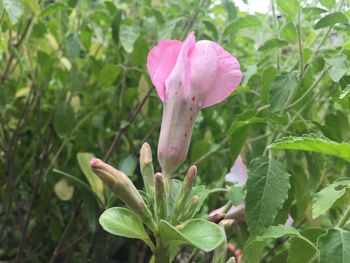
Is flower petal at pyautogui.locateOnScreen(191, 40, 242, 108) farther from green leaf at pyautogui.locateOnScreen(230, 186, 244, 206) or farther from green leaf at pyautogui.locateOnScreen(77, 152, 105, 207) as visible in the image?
green leaf at pyautogui.locateOnScreen(77, 152, 105, 207)

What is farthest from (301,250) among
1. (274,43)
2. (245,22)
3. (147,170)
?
(245,22)

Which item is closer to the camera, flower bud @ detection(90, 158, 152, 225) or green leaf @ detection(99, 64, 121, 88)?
flower bud @ detection(90, 158, 152, 225)

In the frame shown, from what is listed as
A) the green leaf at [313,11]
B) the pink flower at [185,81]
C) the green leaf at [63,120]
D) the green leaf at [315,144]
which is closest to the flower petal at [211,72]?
the pink flower at [185,81]

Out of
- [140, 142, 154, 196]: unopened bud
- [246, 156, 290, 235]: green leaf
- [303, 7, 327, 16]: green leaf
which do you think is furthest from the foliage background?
[140, 142, 154, 196]: unopened bud

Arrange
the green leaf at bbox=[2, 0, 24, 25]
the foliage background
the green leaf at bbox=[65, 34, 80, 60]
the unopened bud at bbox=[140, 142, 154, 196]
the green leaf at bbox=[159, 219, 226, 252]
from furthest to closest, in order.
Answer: the green leaf at bbox=[65, 34, 80, 60]
the foliage background
the green leaf at bbox=[2, 0, 24, 25]
the unopened bud at bbox=[140, 142, 154, 196]
the green leaf at bbox=[159, 219, 226, 252]

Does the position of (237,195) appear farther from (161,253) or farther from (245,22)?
(245,22)

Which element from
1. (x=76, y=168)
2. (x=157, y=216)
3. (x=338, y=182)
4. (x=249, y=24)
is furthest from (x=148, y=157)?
(x=76, y=168)
